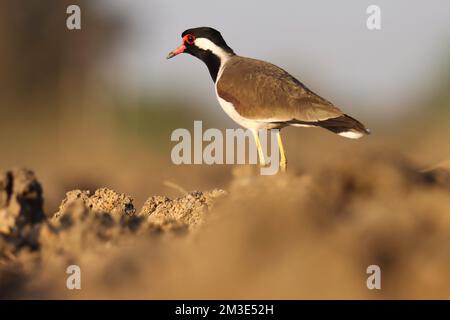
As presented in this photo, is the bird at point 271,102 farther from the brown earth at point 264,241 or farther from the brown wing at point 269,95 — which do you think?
the brown earth at point 264,241

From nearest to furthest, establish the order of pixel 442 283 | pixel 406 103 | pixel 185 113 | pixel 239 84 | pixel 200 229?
pixel 442 283 < pixel 200 229 < pixel 239 84 < pixel 185 113 < pixel 406 103

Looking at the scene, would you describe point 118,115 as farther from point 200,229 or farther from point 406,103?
point 200,229

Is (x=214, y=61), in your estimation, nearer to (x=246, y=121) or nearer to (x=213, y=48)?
(x=213, y=48)

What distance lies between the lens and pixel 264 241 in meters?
4.78

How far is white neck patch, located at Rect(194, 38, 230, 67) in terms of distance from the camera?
9.09 meters

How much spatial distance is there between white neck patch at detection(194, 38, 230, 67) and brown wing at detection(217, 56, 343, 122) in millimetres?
435

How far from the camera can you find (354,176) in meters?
5.83

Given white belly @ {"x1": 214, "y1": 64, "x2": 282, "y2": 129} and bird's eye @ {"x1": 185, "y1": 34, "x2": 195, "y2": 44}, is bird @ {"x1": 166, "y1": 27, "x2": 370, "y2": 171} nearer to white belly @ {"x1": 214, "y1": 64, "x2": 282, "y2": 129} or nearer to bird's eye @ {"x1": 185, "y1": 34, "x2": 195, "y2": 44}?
white belly @ {"x1": 214, "y1": 64, "x2": 282, "y2": 129}

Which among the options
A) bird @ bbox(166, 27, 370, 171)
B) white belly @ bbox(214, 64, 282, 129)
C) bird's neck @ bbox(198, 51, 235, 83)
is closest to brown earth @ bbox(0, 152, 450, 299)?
bird @ bbox(166, 27, 370, 171)

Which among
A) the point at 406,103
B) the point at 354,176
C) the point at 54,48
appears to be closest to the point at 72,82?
the point at 54,48

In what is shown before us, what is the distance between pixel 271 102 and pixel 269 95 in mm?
71

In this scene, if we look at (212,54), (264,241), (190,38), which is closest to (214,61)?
(212,54)

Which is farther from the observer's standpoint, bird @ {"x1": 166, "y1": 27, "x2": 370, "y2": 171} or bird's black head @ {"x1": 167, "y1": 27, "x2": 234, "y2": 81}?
bird's black head @ {"x1": 167, "y1": 27, "x2": 234, "y2": 81}

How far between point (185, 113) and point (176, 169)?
864 cm
